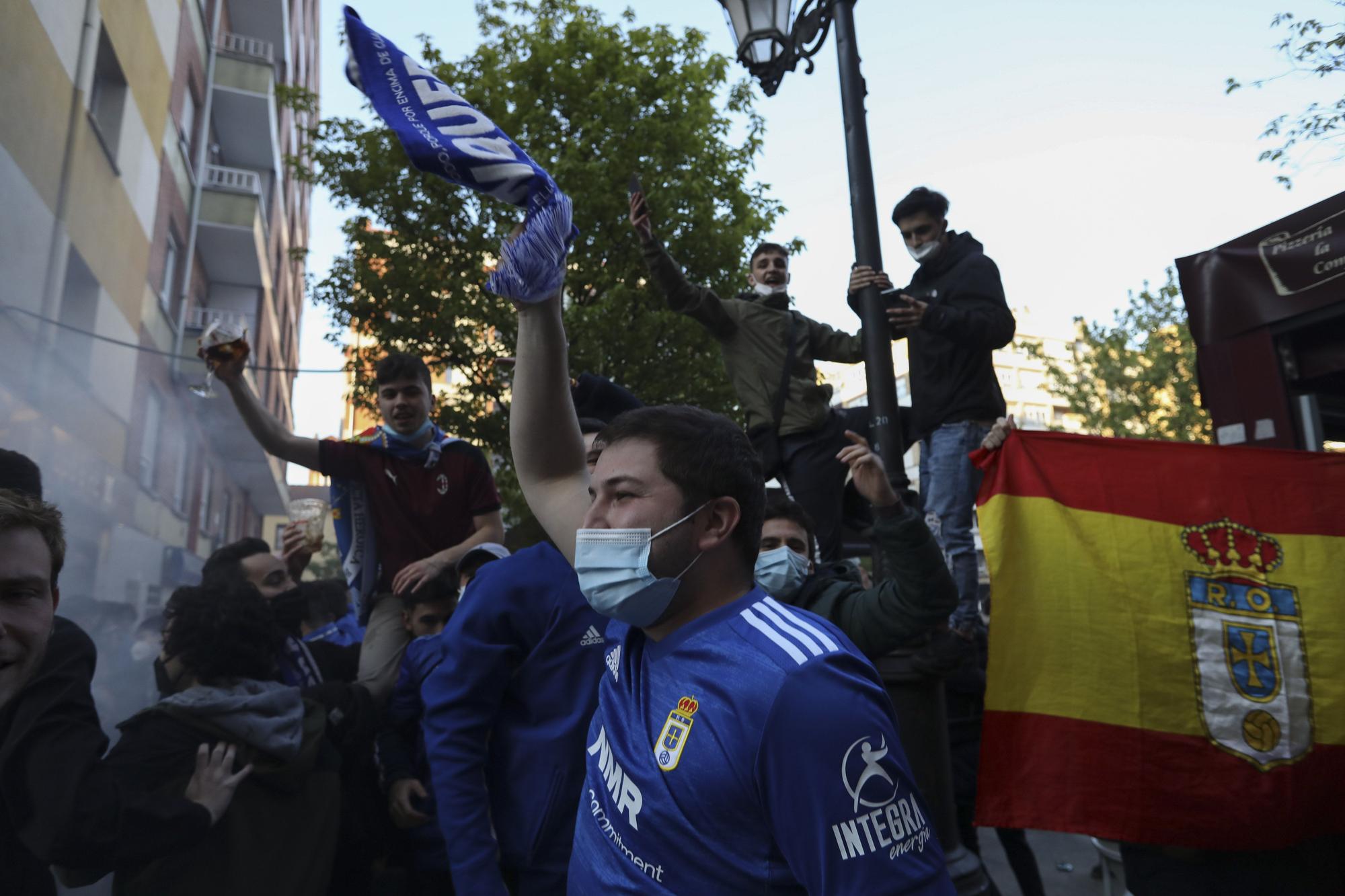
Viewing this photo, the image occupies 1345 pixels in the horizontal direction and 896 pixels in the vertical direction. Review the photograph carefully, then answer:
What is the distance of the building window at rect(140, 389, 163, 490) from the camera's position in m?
10.3

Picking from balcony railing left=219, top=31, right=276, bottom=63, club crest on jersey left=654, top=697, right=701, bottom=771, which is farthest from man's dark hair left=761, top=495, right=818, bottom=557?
balcony railing left=219, top=31, right=276, bottom=63

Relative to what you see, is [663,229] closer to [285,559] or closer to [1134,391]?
[285,559]

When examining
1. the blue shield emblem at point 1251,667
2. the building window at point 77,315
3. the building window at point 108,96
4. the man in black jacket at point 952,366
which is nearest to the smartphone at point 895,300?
the man in black jacket at point 952,366

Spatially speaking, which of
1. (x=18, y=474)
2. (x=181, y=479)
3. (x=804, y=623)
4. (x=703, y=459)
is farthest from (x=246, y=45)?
(x=804, y=623)

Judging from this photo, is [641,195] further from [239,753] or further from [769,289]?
[239,753]

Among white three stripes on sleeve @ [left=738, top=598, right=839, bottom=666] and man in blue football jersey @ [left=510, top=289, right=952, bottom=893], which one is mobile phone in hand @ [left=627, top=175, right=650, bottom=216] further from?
white three stripes on sleeve @ [left=738, top=598, right=839, bottom=666]

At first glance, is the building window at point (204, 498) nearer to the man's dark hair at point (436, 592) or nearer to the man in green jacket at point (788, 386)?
the man in green jacket at point (788, 386)

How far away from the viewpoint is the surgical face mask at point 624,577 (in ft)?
5.90

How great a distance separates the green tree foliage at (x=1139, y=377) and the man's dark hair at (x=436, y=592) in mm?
25680

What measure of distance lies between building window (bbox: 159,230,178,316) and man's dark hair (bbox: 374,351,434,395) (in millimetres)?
10272

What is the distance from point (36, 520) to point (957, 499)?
3.69m

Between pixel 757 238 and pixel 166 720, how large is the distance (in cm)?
1254

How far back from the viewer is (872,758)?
1407mm

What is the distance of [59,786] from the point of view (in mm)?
2502
